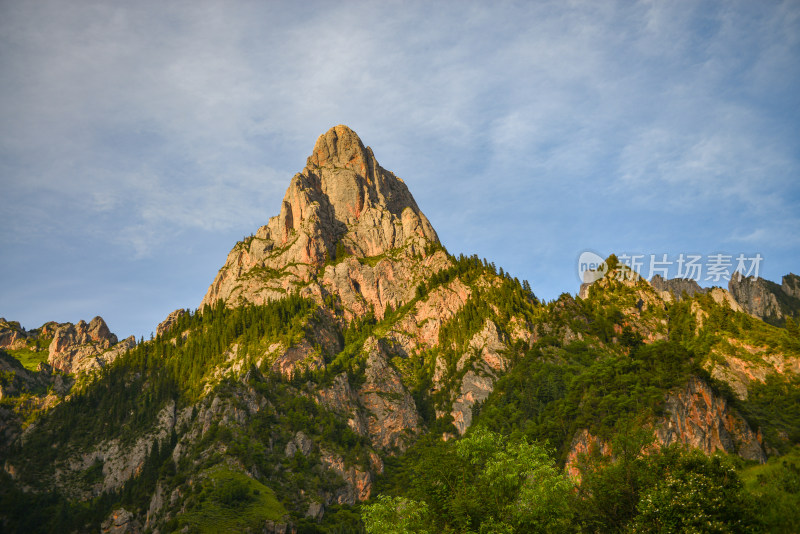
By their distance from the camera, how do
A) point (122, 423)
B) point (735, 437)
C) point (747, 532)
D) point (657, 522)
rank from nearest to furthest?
point (747, 532) < point (657, 522) < point (735, 437) < point (122, 423)

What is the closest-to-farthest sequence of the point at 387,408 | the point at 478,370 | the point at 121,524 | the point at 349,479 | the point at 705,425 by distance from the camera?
1. the point at 705,425
2. the point at 121,524
3. the point at 349,479
4. the point at 478,370
5. the point at 387,408

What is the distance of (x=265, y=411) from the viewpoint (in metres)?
166

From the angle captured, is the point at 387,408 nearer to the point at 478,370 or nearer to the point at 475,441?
the point at 478,370

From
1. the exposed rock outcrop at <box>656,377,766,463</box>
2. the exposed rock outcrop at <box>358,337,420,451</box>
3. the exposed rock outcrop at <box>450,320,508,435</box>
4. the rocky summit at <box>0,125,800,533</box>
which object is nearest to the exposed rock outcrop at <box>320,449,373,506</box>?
the rocky summit at <box>0,125,800,533</box>

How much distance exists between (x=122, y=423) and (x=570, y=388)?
523 ft

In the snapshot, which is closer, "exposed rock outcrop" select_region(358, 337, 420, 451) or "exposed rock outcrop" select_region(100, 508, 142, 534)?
"exposed rock outcrop" select_region(100, 508, 142, 534)


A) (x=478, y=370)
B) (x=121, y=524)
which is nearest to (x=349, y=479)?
(x=478, y=370)

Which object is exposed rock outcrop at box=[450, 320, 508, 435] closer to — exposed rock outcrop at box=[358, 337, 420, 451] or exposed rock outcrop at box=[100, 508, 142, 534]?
exposed rock outcrop at box=[358, 337, 420, 451]

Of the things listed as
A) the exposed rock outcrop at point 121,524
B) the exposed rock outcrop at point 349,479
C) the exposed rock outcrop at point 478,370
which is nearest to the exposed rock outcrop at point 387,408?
the exposed rock outcrop at point 478,370

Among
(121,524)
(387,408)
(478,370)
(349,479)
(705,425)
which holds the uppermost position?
(478,370)

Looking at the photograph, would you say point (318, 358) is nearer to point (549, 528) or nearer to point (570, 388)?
point (570, 388)

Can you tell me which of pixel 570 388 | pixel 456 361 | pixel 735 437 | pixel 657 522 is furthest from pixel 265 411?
pixel 657 522

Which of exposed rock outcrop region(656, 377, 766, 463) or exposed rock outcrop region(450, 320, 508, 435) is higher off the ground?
exposed rock outcrop region(450, 320, 508, 435)

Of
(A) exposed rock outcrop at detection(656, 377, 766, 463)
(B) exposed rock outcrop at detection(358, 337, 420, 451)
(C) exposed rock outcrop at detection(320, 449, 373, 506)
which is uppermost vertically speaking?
(B) exposed rock outcrop at detection(358, 337, 420, 451)
